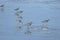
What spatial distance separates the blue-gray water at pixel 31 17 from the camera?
1.73m

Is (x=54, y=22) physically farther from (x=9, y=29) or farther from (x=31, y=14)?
(x=9, y=29)

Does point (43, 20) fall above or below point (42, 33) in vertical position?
above

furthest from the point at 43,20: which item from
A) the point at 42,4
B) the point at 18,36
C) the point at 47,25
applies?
the point at 18,36

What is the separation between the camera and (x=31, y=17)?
176 centimetres

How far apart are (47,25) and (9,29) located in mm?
468

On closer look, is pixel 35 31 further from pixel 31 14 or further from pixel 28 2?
pixel 28 2

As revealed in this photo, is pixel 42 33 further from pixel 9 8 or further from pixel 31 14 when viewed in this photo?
pixel 9 8

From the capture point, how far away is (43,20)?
1.76m

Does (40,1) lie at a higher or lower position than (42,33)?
higher

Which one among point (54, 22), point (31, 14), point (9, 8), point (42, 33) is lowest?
point (42, 33)

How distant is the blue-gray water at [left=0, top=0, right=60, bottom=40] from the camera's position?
68.2 inches

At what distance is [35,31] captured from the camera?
1.75 m

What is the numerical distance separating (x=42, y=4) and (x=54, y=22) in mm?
260

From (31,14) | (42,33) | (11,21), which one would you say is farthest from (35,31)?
(11,21)
